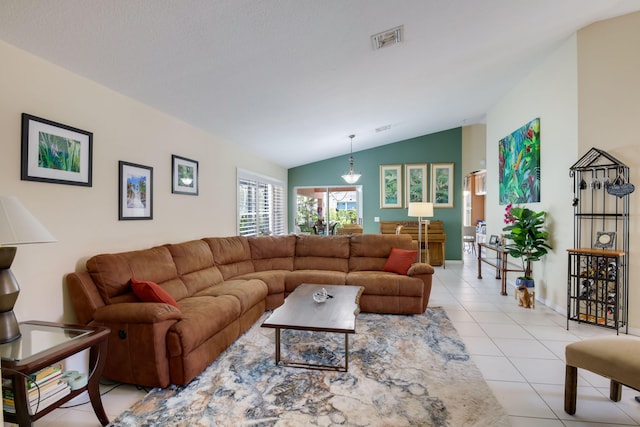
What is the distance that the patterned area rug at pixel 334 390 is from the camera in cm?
192

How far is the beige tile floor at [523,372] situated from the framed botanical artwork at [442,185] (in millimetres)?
3539

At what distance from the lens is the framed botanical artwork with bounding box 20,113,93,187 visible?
6.97 ft

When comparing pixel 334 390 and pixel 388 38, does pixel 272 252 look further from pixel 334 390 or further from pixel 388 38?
pixel 388 38

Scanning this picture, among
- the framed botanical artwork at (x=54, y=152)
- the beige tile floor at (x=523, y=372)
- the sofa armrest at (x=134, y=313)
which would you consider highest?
the framed botanical artwork at (x=54, y=152)

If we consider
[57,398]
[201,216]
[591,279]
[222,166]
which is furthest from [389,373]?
[222,166]

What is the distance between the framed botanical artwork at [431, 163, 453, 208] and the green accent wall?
96 millimetres

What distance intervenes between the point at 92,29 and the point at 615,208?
4.89m

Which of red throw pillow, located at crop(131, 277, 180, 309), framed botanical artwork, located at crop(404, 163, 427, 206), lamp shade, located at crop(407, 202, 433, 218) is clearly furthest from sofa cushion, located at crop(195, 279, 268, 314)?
framed botanical artwork, located at crop(404, 163, 427, 206)

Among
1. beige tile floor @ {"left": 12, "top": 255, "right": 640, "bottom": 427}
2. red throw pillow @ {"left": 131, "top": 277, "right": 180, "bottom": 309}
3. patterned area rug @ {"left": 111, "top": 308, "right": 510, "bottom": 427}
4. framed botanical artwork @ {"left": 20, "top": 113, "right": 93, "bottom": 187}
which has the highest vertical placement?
framed botanical artwork @ {"left": 20, "top": 113, "right": 93, "bottom": 187}

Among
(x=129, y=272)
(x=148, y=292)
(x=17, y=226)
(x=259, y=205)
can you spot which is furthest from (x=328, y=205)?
(x=17, y=226)

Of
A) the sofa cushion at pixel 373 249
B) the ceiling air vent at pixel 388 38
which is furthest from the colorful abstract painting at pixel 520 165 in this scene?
the ceiling air vent at pixel 388 38

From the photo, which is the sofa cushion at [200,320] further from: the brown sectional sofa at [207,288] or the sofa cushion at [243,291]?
the sofa cushion at [243,291]

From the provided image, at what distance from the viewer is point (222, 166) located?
488 centimetres

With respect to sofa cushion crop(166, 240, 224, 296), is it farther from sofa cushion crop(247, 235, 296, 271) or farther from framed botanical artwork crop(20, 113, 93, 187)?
framed botanical artwork crop(20, 113, 93, 187)
